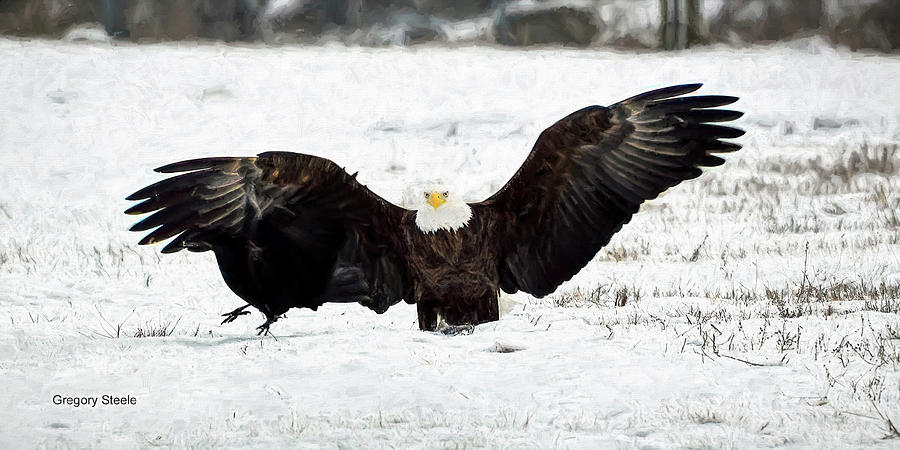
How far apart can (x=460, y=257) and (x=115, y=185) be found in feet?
37.3

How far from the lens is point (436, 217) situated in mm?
6254

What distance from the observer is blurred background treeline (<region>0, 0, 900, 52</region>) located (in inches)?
1072

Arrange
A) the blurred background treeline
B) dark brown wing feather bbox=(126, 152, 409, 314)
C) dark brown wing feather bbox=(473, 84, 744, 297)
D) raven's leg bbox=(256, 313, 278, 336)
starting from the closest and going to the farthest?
dark brown wing feather bbox=(126, 152, 409, 314) < dark brown wing feather bbox=(473, 84, 744, 297) < raven's leg bbox=(256, 313, 278, 336) < the blurred background treeline

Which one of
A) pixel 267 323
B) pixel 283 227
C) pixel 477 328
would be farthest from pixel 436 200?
pixel 267 323

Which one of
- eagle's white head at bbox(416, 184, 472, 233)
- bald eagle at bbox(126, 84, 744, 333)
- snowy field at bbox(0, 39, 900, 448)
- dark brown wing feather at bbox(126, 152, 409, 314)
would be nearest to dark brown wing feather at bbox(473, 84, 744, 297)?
bald eagle at bbox(126, 84, 744, 333)

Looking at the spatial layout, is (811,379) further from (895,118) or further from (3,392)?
(895,118)

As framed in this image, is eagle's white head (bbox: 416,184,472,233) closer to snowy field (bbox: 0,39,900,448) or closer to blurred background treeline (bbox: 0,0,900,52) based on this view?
snowy field (bbox: 0,39,900,448)

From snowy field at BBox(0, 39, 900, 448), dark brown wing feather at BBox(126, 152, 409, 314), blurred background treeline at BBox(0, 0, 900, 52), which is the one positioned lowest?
snowy field at BBox(0, 39, 900, 448)

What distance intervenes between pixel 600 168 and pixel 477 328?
1.24m

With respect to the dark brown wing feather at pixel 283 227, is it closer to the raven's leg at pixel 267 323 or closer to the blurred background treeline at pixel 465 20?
the raven's leg at pixel 267 323

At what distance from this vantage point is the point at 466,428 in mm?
4676

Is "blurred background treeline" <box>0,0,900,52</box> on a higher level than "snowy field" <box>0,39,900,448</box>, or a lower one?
higher

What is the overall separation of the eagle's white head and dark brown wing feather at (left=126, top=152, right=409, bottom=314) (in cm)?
27

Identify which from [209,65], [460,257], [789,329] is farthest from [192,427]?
[209,65]
